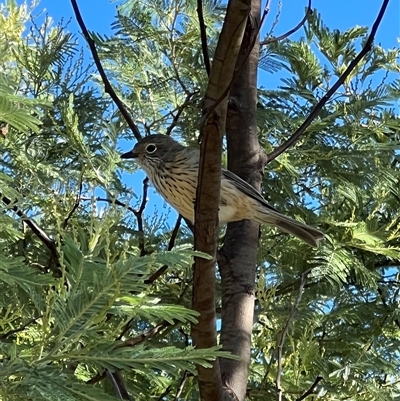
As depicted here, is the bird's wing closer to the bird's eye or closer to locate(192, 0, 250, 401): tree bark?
the bird's eye

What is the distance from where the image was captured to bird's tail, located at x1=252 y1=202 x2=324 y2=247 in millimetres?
2783

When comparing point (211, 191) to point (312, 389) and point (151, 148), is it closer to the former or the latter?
point (312, 389)

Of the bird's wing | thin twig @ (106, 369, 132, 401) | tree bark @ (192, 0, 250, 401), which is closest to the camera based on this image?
tree bark @ (192, 0, 250, 401)

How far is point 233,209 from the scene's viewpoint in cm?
299

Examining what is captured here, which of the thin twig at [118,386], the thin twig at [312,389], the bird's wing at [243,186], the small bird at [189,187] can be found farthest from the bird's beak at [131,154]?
the thin twig at [312,389]

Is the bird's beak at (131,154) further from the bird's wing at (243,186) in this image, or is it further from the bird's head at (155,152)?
the bird's wing at (243,186)

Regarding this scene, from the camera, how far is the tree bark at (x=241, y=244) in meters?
2.23

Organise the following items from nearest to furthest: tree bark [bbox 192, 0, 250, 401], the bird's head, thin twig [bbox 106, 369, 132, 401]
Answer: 1. tree bark [bbox 192, 0, 250, 401]
2. thin twig [bbox 106, 369, 132, 401]
3. the bird's head

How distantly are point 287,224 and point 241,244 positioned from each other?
46cm

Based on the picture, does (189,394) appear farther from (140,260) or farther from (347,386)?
(140,260)

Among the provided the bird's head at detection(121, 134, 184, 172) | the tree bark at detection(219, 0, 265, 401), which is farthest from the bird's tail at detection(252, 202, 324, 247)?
the bird's head at detection(121, 134, 184, 172)

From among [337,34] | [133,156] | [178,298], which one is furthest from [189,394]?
[337,34]

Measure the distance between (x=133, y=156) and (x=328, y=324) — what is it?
3.55ft

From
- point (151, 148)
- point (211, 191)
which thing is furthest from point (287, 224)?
point (211, 191)
